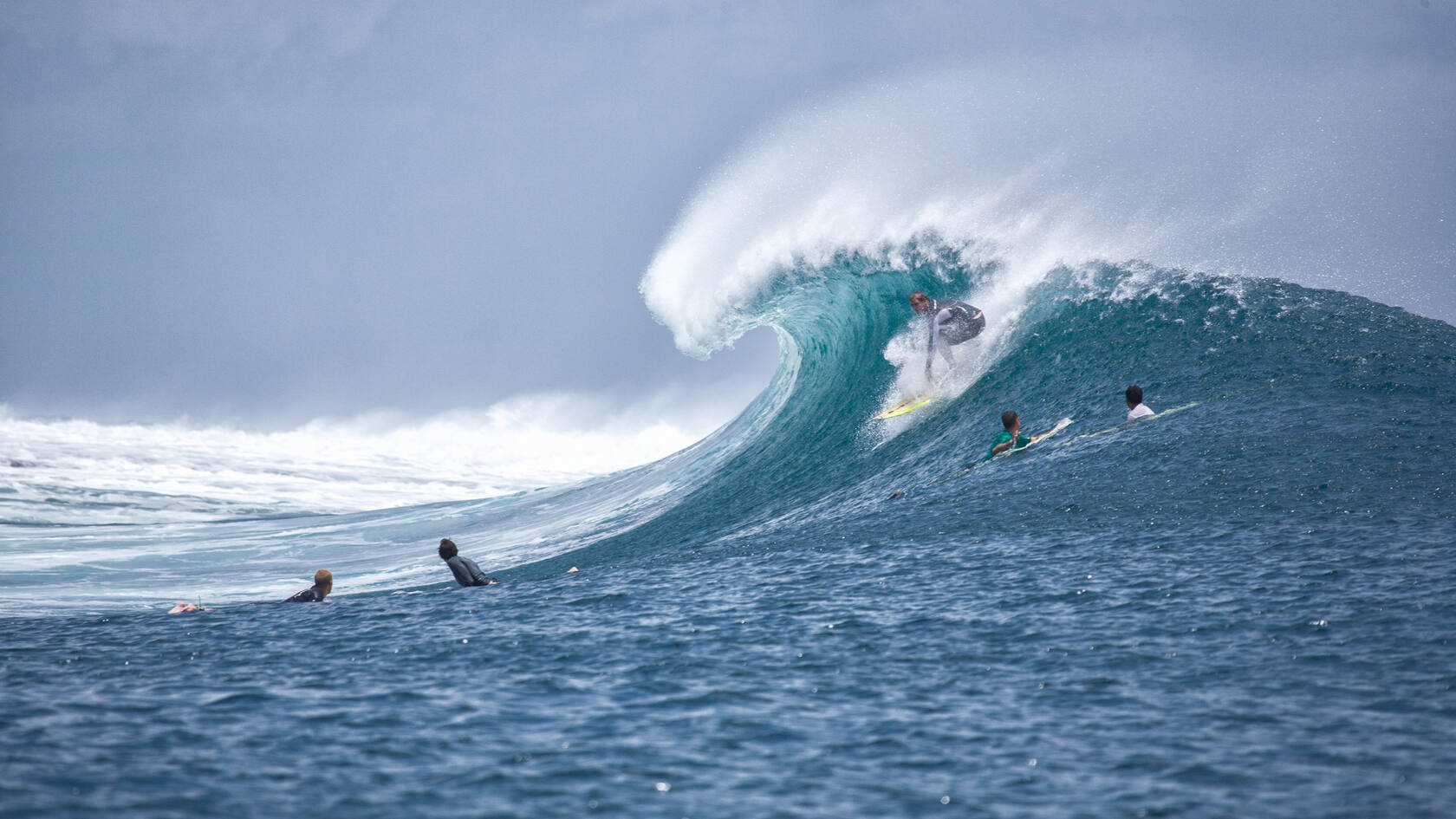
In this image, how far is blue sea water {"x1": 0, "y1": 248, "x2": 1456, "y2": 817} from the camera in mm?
3846

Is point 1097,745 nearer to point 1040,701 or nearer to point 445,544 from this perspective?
point 1040,701

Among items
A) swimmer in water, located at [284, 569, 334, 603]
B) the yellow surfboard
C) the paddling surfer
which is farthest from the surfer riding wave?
swimmer in water, located at [284, 569, 334, 603]

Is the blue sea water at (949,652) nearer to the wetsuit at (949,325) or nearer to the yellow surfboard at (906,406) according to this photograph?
the yellow surfboard at (906,406)

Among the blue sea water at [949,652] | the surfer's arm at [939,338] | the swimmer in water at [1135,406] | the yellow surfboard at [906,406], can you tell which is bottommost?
the blue sea water at [949,652]

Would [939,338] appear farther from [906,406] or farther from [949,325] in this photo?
[906,406]

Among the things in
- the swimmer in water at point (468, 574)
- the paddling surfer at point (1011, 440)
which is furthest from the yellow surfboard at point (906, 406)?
the swimmer in water at point (468, 574)

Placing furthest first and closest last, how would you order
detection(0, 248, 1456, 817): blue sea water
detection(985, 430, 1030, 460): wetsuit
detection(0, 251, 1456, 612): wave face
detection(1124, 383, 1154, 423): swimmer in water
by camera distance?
detection(985, 430, 1030, 460): wetsuit
detection(1124, 383, 1154, 423): swimmer in water
detection(0, 251, 1456, 612): wave face
detection(0, 248, 1456, 817): blue sea water

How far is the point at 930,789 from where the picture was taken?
381 cm

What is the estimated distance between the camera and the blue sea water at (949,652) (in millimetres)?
3846

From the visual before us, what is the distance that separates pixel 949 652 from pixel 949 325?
8.63m

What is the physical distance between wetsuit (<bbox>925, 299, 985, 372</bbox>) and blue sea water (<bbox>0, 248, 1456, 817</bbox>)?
5.57 ft

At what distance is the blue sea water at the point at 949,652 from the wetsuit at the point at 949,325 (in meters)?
1.70

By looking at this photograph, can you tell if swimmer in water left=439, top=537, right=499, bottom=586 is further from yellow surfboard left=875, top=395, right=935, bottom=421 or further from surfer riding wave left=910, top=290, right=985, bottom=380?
surfer riding wave left=910, top=290, right=985, bottom=380

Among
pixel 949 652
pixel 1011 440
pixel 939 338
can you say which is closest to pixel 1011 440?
pixel 1011 440
